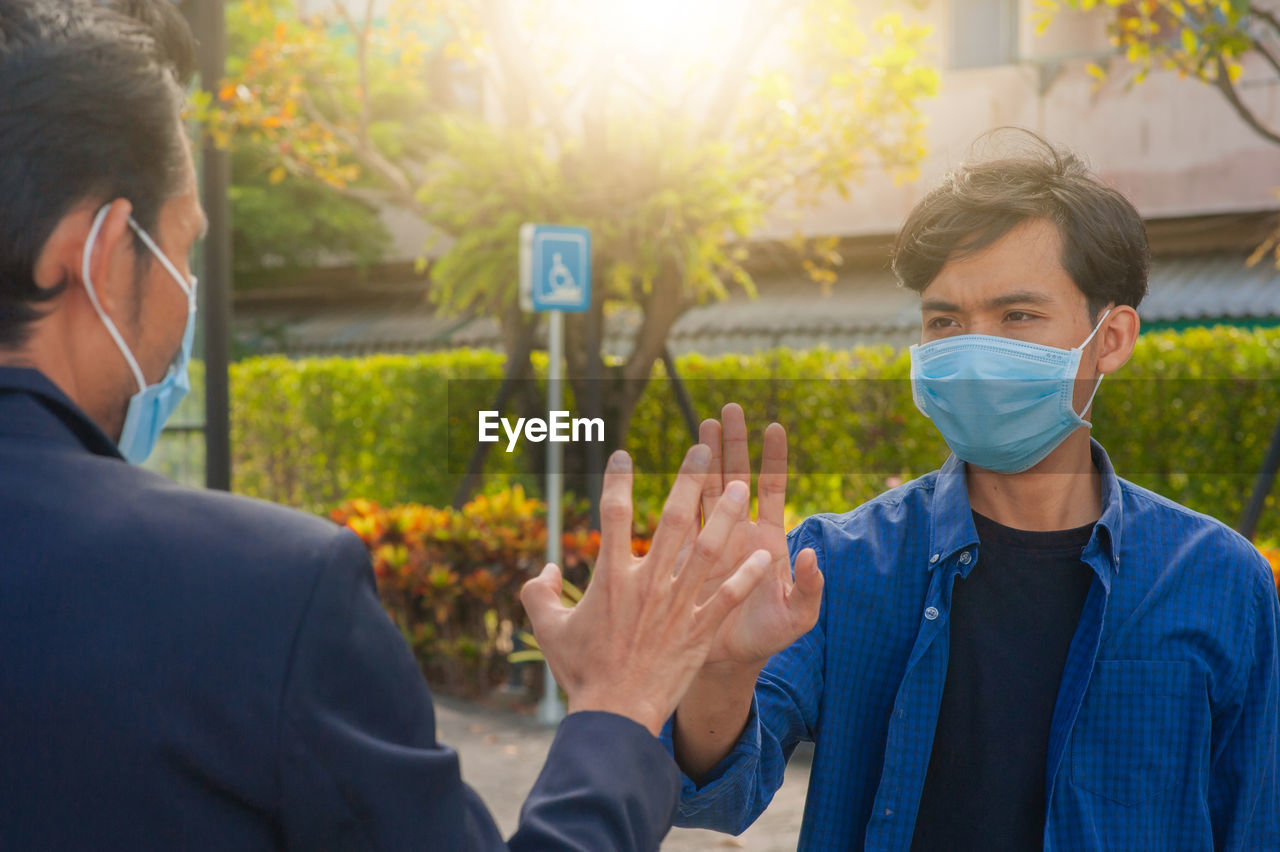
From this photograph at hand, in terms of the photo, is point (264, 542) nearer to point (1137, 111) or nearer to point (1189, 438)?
point (1189, 438)

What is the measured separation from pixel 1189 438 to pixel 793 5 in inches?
181

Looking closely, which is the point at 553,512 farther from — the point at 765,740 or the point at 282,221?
the point at 282,221

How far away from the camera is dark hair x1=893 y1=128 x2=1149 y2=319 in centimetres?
220

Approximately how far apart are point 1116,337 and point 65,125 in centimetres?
184

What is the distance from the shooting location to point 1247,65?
15.5m

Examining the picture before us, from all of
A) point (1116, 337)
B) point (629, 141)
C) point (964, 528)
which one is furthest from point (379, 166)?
point (964, 528)

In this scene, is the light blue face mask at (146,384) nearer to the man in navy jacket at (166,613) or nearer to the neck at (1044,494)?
the man in navy jacket at (166,613)

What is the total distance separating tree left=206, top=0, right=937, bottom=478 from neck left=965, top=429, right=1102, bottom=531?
19.2 feet

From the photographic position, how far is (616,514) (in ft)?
4.26

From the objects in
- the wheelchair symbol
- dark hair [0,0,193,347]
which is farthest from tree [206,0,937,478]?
dark hair [0,0,193,347]

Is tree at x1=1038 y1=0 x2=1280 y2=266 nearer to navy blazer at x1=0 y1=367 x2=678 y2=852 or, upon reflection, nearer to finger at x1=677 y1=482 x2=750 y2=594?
finger at x1=677 y1=482 x2=750 y2=594

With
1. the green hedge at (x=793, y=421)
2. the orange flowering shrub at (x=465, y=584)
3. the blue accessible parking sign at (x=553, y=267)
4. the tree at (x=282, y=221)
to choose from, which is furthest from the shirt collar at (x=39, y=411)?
the tree at (x=282, y=221)

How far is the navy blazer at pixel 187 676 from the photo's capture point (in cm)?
105

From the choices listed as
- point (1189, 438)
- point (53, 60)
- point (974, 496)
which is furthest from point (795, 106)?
point (53, 60)
